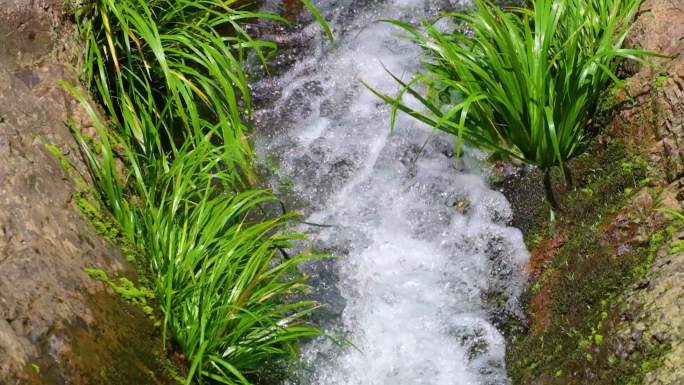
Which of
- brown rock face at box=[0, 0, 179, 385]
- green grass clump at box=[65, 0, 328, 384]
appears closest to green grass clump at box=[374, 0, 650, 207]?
green grass clump at box=[65, 0, 328, 384]

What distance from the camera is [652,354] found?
2.53 metres

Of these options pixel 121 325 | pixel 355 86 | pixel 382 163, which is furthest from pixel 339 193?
pixel 121 325

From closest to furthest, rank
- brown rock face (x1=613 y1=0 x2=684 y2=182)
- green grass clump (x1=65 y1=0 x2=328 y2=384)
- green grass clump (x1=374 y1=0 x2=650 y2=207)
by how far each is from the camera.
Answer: green grass clump (x1=65 y1=0 x2=328 y2=384)
brown rock face (x1=613 y1=0 x2=684 y2=182)
green grass clump (x1=374 y1=0 x2=650 y2=207)

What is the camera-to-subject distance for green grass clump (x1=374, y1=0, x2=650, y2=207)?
11.1ft

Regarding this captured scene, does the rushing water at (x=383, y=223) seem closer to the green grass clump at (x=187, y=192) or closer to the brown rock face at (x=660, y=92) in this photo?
the green grass clump at (x=187, y=192)

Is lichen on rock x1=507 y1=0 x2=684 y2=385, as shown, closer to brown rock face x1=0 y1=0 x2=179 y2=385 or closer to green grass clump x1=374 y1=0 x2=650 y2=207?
green grass clump x1=374 y1=0 x2=650 y2=207

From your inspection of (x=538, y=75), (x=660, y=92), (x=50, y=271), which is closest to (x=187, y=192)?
(x=50, y=271)

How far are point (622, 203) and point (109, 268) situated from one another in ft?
6.79

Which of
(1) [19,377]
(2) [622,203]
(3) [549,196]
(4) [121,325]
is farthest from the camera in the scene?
(3) [549,196]

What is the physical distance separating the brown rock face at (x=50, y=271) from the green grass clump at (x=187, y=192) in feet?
0.46

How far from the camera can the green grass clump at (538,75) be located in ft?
11.1

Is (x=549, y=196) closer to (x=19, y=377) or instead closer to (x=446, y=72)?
(x=446, y=72)

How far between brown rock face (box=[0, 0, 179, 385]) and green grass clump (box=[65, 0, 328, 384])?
0.14 metres

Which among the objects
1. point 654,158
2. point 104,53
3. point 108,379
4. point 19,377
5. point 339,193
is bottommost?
point 339,193
